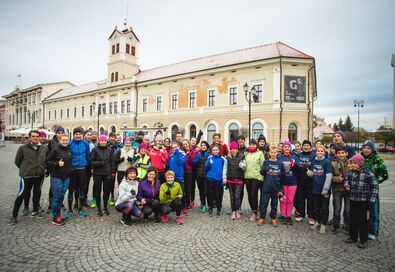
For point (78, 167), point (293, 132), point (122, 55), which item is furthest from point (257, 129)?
point (122, 55)

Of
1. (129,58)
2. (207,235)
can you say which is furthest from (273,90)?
(129,58)

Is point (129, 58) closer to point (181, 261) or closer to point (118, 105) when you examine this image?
point (118, 105)

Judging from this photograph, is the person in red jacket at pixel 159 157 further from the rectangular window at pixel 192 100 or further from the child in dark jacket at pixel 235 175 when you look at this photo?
the rectangular window at pixel 192 100

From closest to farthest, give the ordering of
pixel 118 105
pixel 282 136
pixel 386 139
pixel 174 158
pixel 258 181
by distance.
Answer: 1. pixel 258 181
2. pixel 174 158
3. pixel 282 136
4. pixel 118 105
5. pixel 386 139

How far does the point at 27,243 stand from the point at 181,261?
272cm

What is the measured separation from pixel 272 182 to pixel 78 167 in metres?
4.64

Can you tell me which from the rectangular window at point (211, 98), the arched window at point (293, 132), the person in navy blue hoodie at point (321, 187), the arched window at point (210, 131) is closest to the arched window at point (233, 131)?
the arched window at point (210, 131)

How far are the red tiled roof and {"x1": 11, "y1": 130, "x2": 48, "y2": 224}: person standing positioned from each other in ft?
69.0

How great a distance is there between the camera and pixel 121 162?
6.67 m

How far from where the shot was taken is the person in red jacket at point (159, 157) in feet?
20.7

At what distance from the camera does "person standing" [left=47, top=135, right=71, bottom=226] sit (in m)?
5.03

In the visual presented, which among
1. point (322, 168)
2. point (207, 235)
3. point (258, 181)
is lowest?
point (207, 235)

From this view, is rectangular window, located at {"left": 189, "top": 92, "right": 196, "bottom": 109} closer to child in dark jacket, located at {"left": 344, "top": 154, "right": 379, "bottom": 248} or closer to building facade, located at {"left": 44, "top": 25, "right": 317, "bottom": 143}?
building facade, located at {"left": 44, "top": 25, "right": 317, "bottom": 143}

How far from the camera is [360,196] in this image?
4.28 m
